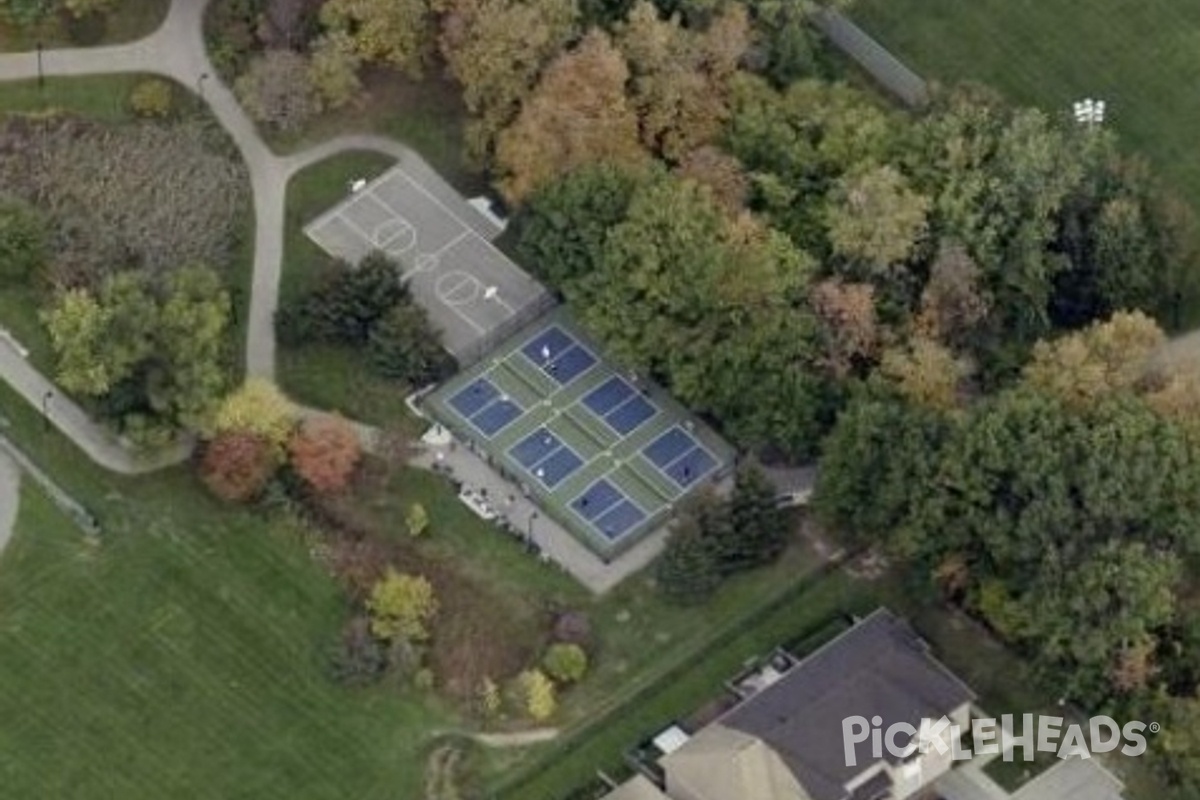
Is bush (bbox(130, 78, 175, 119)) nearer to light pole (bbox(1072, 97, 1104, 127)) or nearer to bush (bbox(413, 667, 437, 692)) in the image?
bush (bbox(413, 667, 437, 692))

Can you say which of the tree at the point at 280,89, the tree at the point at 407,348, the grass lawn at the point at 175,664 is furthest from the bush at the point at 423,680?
the tree at the point at 280,89

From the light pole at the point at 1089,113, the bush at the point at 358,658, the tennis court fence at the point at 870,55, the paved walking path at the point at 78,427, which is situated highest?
the light pole at the point at 1089,113

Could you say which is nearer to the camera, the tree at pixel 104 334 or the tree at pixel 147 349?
the tree at pixel 104 334

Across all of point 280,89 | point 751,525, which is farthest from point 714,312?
point 280,89

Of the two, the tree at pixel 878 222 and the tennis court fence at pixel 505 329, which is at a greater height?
the tree at pixel 878 222

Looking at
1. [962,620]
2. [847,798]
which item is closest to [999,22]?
[962,620]

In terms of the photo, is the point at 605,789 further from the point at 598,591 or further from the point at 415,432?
the point at 415,432

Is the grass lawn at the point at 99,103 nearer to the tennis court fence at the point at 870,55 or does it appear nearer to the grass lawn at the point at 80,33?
the grass lawn at the point at 80,33

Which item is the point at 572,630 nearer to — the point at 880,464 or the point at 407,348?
the point at 880,464

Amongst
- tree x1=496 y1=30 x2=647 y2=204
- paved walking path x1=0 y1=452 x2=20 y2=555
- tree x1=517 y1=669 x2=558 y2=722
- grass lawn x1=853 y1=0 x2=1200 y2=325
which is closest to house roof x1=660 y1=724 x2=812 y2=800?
tree x1=517 y1=669 x2=558 y2=722
